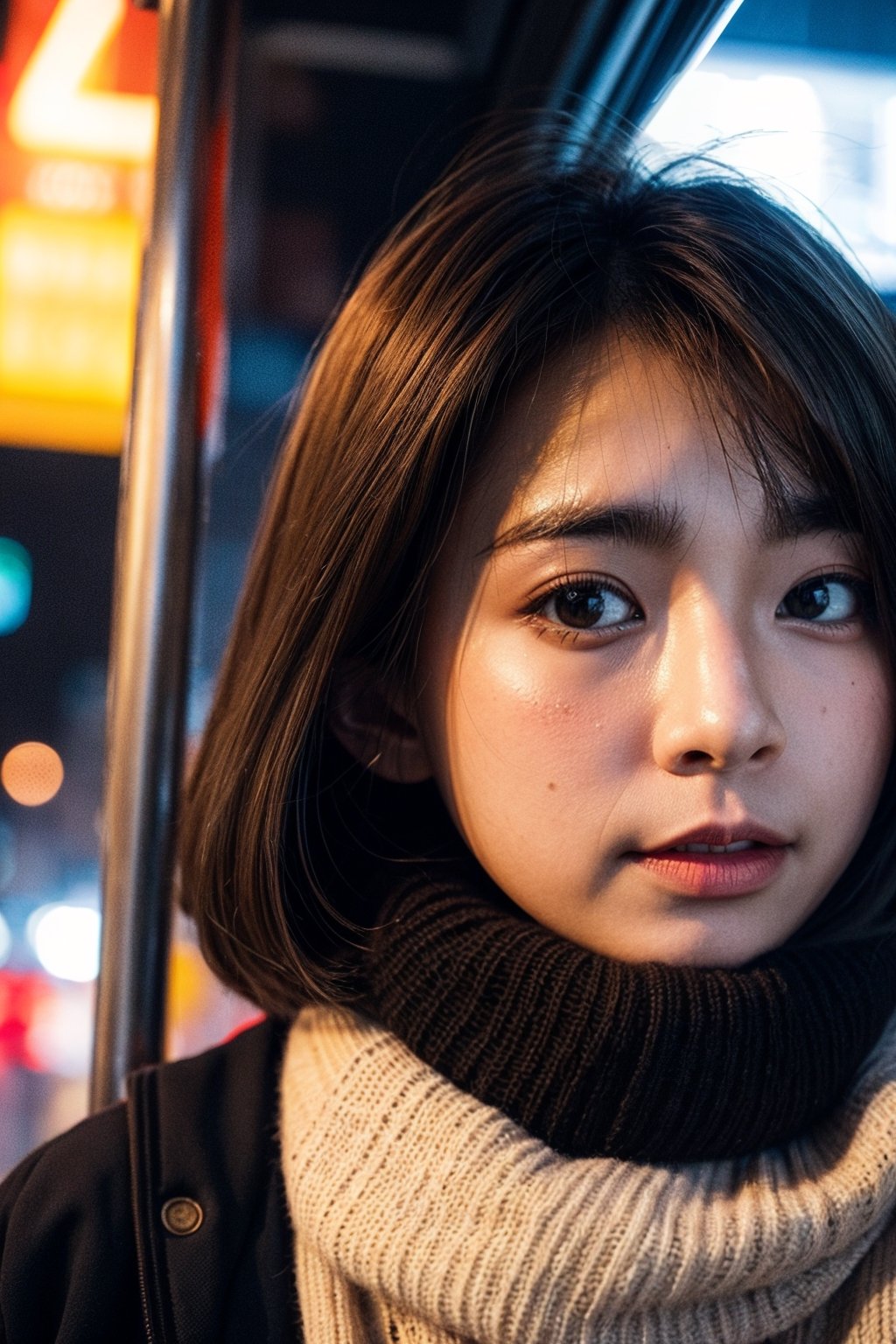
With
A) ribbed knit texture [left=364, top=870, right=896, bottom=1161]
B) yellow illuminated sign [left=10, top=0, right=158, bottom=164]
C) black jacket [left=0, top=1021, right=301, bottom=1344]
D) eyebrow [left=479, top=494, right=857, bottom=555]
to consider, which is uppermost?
yellow illuminated sign [left=10, top=0, right=158, bottom=164]

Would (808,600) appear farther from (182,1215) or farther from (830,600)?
(182,1215)

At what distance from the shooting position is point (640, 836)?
3.07 ft

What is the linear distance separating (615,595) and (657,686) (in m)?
0.08

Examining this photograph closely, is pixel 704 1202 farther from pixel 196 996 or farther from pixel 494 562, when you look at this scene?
pixel 196 996

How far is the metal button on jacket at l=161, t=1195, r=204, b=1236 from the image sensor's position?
999mm

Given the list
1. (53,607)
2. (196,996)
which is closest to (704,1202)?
(196,996)

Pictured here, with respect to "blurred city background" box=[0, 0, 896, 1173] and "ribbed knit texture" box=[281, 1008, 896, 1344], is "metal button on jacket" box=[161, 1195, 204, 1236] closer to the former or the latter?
"ribbed knit texture" box=[281, 1008, 896, 1344]

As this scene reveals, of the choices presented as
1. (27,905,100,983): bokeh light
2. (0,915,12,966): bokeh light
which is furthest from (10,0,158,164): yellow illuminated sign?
(0,915,12,966): bokeh light

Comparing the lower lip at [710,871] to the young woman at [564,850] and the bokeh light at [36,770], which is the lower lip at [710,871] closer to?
the young woman at [564,850]

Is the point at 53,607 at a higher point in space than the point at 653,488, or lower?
higher

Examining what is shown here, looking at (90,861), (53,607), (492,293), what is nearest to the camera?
(492,293)

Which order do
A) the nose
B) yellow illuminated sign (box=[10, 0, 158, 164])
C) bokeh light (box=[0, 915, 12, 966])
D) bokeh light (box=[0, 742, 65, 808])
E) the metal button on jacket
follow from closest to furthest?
the nose
the metal button on jacket
yellow illuminated sign (box=[10, 0, 158, 164])
bokeh light (box=[0, 915, 12, 966])
bokeh light (box=[0, 742, 65, 808])

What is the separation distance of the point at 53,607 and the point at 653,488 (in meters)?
8.13

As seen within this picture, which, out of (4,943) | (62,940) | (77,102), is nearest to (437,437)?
(77,102)
